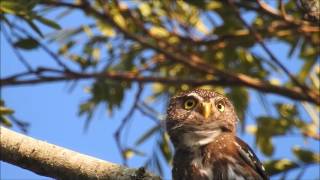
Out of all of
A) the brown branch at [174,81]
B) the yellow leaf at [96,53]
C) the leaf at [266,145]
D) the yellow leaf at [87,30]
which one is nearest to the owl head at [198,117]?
the brown branch at [174,81]

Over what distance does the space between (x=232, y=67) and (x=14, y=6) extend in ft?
7.88

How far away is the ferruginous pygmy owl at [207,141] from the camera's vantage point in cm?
358

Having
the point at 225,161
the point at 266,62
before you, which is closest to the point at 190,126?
the point at 225,161

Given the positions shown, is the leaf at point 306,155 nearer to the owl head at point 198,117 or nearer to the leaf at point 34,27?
the owl head at point 198,117

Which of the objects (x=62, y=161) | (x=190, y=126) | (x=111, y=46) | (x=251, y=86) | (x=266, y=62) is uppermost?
(x=111, y=46)

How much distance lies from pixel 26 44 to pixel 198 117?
47.9 inches

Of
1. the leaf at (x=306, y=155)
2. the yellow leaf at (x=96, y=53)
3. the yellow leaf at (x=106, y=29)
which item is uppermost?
the yellow leaf at (x=106, y=29)

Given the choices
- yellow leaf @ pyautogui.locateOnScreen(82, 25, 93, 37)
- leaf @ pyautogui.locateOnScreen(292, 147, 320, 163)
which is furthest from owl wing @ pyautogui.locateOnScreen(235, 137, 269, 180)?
yellow leaf @ pyautogui.locateOnScreen(82, 25, 93, 37)

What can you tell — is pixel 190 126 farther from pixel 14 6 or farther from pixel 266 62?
pixel 266 62

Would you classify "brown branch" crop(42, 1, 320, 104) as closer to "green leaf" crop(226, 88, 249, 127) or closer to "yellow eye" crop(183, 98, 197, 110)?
"yellow eye" crop(183, 98, 197, 110)

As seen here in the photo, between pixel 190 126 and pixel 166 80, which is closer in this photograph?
pixel 190 126

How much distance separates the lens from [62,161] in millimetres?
3156

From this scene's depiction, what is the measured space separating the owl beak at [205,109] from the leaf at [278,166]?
3.37ft

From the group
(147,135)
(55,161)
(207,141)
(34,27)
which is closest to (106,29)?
(147,135)
